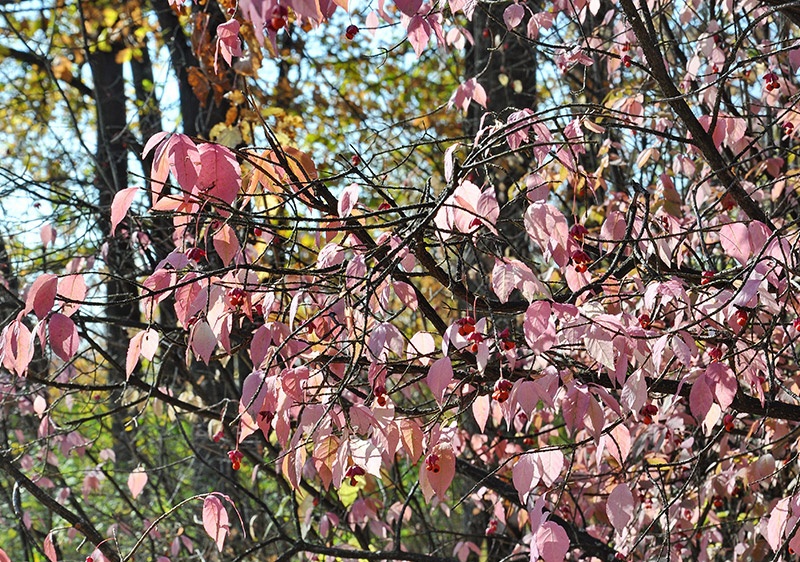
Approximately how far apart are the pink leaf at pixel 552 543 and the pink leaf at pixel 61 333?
987 millimetres

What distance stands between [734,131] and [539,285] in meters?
1.05

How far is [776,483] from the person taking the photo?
10.2 feet

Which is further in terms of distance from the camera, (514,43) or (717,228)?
(514,43)

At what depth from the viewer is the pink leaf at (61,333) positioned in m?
1.72

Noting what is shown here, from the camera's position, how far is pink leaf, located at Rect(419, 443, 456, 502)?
1797 millimetres

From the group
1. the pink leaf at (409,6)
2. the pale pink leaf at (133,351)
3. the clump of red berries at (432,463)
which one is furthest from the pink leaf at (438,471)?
the pink leaf at (409,6)

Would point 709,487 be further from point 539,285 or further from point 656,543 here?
point 539,285

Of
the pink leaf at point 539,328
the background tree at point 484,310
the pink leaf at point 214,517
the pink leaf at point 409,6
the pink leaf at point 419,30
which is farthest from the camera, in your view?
the pink leaf at point 419,30

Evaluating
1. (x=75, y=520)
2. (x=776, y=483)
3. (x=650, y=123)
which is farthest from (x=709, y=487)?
(x=75, y=520)

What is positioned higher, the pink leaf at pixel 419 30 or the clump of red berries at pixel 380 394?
the pink leaf at pixel 419 30

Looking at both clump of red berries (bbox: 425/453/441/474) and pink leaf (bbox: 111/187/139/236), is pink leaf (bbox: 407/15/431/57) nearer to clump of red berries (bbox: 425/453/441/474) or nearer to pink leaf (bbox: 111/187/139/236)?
pink leaf (bbox: 111/187/139/236)

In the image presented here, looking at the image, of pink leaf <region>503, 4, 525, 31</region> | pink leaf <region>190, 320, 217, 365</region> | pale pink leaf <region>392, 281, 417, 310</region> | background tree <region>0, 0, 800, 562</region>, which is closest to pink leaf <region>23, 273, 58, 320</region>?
background tree <region>0, 0, 800, 562</region>

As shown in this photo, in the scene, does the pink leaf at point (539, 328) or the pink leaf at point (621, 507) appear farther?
the pink leaf at point (621, 507)

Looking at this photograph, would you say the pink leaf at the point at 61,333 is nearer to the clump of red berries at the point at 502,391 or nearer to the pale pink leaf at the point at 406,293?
the pale pink leaf at the point at 406,293
